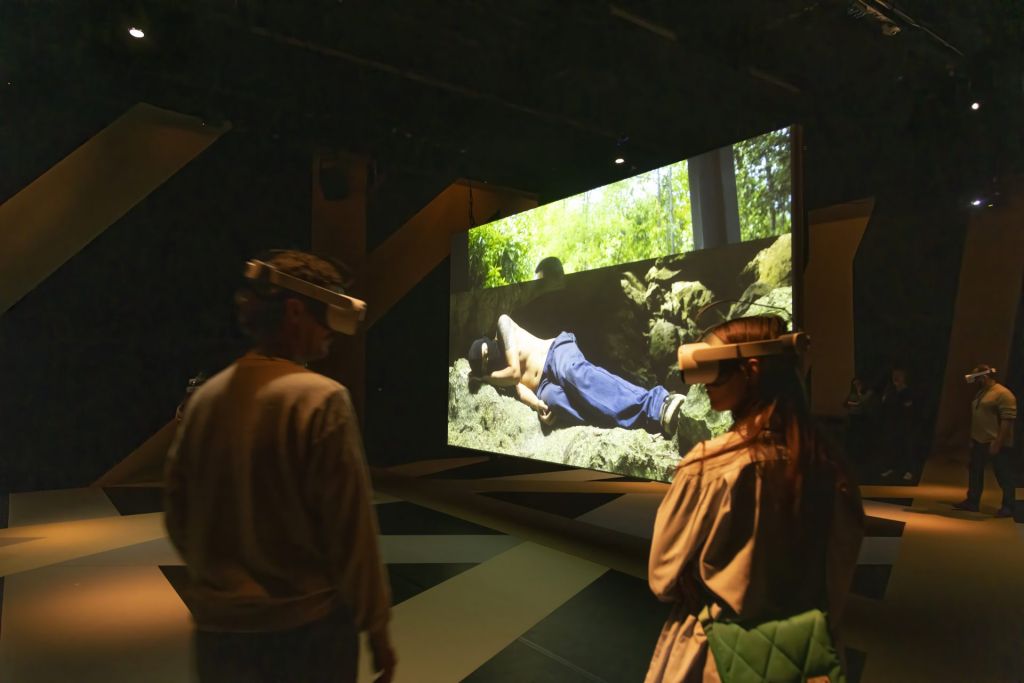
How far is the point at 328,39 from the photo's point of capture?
5.30 m

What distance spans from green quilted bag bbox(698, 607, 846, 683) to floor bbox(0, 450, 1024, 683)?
5.79 ft

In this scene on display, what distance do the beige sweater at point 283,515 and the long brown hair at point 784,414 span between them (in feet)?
2.49

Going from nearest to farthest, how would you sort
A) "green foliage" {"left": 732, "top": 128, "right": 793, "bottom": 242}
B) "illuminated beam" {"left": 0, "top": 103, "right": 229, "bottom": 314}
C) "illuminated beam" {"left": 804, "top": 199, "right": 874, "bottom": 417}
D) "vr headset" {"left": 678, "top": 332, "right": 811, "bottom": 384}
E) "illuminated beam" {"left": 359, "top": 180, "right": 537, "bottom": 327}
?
1. "vr headset" {"left": 678, "top": 332, "right": 811, "bottom": 384}
2. "green foliage" {"left": 732, "top": 128, "right": 793, "bottom": 242}
3. "illuminated beam" {"left": 0, "top": 103, "right": 229, "bottom": 314}
4. "illuminated beam" {"left": 804, "top": 199, "right": 874, "bottom": 417}
5. "illuminated beam" {"left": 359, "top": 180, "right": 537, "bottom": 327}

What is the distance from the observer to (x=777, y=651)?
1227 millimetres

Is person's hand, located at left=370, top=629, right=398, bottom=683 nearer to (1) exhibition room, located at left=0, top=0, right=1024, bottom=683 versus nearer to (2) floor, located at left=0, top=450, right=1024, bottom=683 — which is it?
(1) exhibition room, located at left=0, top=0, right=1024, bottom=683

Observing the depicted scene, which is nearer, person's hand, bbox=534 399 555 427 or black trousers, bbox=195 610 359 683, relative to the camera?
black trousers, bbox=195 610 359 683

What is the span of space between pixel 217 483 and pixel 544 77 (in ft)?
16.8

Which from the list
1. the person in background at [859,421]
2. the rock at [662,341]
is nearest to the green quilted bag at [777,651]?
the rock at [662,341]

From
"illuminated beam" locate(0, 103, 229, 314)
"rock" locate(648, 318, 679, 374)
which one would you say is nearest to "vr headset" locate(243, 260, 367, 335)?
"rock" locate(648, 318, 679, 374)

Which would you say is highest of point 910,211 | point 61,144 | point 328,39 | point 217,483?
point 328,39

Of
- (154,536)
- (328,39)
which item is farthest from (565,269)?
(154,536)

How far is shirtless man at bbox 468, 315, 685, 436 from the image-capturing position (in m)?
4.92

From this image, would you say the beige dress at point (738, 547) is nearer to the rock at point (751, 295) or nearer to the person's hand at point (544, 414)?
the rock at point (751, 295)

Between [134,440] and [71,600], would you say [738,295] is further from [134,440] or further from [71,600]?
[134,440]
